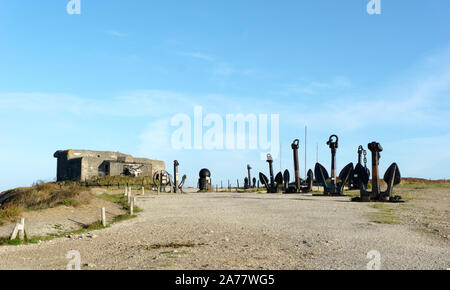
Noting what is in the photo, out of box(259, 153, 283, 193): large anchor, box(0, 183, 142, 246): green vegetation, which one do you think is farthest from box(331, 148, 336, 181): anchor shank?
box(0, 183, 142, 246): green vegetation

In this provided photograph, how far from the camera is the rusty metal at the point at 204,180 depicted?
43.4 meters

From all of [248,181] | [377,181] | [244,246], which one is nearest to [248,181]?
[248,181]

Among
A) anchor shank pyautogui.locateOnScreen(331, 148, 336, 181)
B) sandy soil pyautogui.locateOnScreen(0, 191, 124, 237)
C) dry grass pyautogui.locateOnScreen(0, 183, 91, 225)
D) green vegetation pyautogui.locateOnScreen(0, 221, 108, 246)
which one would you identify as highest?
anchor shank pyautogui.locateOnScreen(331, 148, 336, 181)

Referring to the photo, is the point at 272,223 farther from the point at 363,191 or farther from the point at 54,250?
the point at 363,191

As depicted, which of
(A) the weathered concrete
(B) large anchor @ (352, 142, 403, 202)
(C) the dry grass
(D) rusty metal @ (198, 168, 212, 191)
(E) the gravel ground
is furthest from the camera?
(A) the weathered concrete

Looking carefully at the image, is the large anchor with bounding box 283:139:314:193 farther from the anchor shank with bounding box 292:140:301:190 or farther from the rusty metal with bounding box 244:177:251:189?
the rusty metal with bounding box 244:177:251:189

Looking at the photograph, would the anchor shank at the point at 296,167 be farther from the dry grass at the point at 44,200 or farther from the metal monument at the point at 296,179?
the dry grass at the point at 44,200

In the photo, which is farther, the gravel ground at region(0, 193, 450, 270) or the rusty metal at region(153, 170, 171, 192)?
the rusty metal at region(153, 170, 171, 192)

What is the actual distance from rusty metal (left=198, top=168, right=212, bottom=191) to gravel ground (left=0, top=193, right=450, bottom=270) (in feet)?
92.5

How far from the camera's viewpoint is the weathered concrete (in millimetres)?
47062

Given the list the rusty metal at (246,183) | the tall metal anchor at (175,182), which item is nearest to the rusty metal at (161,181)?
the tall metal anchor at (175,182)
